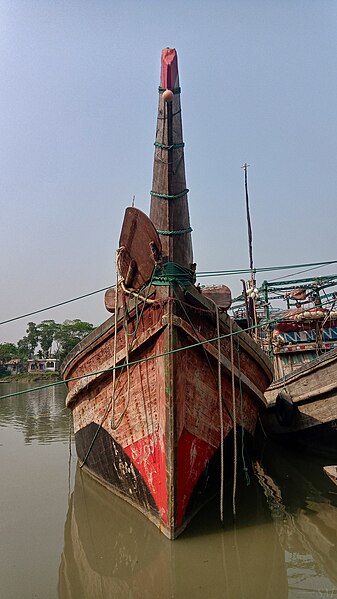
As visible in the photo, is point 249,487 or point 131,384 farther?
point 249,487

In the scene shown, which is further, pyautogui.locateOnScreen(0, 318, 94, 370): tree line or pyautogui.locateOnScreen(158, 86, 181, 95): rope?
pyautogui.locateOnScreen(0, 318, 94, 370): tree line

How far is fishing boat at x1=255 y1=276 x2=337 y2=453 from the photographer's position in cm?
814

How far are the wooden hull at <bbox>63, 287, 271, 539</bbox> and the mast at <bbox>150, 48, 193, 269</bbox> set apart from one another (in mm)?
856

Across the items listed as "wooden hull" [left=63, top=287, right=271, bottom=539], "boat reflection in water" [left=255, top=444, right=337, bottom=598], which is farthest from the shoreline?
"wooden hull" [left=63, top=287, right=271, bottom=539]

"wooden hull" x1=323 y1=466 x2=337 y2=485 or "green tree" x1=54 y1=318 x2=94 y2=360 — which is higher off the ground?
"green tree" x1=54 y1=318 x2=94 y2=360

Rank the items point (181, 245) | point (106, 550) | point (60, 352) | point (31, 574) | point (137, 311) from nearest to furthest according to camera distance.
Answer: point (31, 574) → point (106, 550) → point (137, 311) → point (181, 245) → point (60, 352)

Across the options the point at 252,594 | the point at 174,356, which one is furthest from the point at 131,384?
the point at 252,594

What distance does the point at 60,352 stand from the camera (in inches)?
2370

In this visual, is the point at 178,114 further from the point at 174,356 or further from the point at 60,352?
the point at 60,352

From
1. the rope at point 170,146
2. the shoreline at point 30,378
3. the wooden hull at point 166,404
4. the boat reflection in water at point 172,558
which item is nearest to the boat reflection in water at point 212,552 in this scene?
the boat reflection in water at point 172,558

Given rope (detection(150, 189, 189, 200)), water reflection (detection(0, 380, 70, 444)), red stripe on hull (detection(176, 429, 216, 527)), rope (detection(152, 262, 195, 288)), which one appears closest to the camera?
red stripe on hull (detection(176, 429, 216, 527))

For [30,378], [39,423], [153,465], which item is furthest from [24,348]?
[153,465]

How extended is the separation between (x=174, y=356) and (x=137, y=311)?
3.08 ft

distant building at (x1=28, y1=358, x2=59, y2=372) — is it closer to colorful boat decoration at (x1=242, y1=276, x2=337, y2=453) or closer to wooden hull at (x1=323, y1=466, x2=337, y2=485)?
colorful boat decoration at (x1=242, y1=276, x2=337, y2=453)
